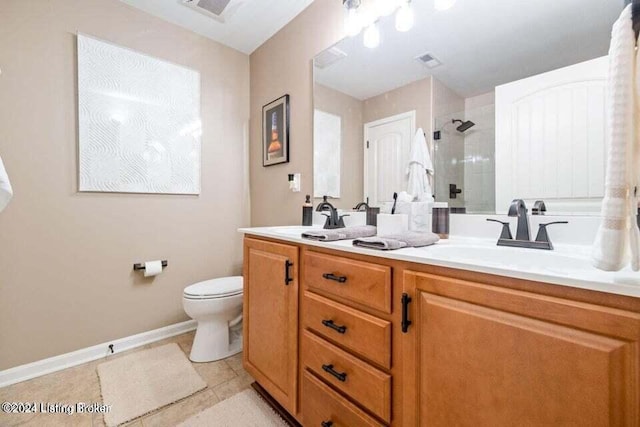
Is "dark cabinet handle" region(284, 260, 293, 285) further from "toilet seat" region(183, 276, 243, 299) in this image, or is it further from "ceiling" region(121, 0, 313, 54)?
"ceiling" region(121, 0, 313, 54)

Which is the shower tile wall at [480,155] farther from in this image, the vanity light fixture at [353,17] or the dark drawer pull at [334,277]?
the vanity light fixture at [353,17]

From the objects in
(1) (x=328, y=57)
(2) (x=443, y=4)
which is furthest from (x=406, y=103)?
(1) (x=328, y=57)

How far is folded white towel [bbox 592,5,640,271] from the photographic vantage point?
0.49 metres

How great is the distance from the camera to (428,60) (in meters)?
1.31

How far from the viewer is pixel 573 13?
918 mm

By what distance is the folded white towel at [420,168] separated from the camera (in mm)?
1307

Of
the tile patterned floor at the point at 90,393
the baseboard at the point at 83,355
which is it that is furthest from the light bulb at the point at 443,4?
the baseboard at the point at 83,355

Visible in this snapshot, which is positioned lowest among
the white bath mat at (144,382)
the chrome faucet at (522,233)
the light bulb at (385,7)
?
the white bath mat at (144,382)

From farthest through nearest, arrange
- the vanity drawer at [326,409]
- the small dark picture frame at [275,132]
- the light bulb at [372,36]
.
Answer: the small dark picture frame at [275,132] → the light bulb at [372,36] → the vanity drawer at [326,409]

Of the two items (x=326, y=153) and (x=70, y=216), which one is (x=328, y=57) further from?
(x=70, y=216)

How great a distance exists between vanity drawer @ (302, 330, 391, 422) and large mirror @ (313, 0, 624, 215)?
31.2 inches

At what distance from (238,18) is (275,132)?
0.88 meters

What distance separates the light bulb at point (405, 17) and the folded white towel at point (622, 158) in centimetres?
104

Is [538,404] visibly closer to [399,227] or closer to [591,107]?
[399,227]
